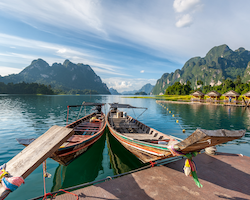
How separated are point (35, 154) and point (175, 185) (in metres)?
5.22

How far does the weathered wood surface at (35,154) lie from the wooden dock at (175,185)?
2.40 m

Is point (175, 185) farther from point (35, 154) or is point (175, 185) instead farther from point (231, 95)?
point (231, 95)

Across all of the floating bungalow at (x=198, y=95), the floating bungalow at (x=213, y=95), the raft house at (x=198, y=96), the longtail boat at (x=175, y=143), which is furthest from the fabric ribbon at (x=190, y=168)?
the floating bungalow at (x=198, y=95)

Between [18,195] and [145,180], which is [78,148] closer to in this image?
[18,195]

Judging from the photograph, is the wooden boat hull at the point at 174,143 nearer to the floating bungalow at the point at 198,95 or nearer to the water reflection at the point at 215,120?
the water reflection at the point at 215,120

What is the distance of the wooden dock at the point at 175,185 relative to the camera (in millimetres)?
4496

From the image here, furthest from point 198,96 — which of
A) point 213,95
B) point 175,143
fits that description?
point 175,143

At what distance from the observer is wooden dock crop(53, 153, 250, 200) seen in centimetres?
Answer: 450

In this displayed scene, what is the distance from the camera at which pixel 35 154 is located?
3078 millimetres

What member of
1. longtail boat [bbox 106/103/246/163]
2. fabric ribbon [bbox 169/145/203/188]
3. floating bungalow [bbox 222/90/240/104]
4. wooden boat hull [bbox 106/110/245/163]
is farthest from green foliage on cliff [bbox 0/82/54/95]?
fabric ribbon [bbox 169/145/203/188]

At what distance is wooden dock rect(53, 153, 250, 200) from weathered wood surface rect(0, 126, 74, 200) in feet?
7.88

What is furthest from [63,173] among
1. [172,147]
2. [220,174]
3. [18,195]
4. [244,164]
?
[244,164]

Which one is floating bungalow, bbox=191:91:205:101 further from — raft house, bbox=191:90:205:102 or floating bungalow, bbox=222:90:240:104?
floating bungalow, bbox=222:90:240:104

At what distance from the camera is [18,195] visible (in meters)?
5.89
